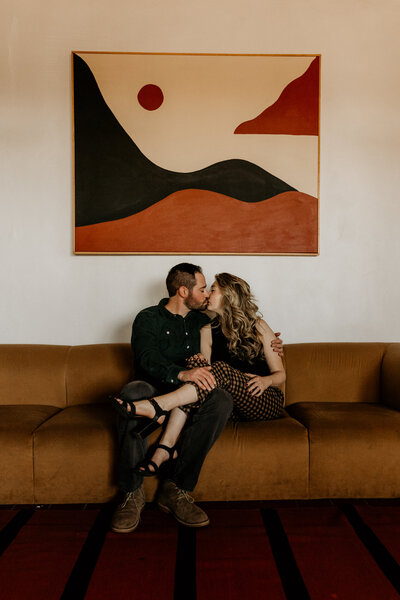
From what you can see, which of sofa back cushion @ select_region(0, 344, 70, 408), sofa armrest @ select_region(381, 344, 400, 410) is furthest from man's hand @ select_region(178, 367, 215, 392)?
sofa armrest @ select_region(381, 344, 400, 410)

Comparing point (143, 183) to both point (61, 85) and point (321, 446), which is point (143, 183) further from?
point (321, 446)

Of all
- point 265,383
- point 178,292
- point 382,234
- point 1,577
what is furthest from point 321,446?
point 382,234

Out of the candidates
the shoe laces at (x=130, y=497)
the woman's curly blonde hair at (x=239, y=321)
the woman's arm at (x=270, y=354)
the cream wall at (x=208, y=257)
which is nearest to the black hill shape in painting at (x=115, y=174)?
the cream wall at (x=208, y=257)

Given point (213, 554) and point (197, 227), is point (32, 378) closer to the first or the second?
point (197, 227)

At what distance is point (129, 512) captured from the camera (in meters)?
1.97

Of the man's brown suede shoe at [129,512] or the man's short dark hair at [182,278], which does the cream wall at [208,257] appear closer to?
the man's short dark hair at [182,278]

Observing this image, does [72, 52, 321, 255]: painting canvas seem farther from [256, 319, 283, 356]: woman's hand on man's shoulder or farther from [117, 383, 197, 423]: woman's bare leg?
[117, 383, 197, 423]: woman's bare leg

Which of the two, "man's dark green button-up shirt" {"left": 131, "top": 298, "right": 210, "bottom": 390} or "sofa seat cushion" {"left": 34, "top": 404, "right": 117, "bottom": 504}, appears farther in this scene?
"man's dark green button-up shirt" {"left": 131, "top": 298, "right": 210, "bottom": 390}

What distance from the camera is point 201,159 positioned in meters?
3.08

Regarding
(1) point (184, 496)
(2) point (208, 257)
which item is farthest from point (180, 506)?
(2) point (208, 257)

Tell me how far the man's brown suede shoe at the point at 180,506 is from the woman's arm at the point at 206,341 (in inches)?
29.5

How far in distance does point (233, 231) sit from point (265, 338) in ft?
2.74

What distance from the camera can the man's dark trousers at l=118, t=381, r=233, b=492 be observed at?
6.74 feet

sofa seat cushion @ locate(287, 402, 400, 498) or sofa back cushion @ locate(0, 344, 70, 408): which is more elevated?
sofa back cushion @ locate(0, 344, 70, 408)
